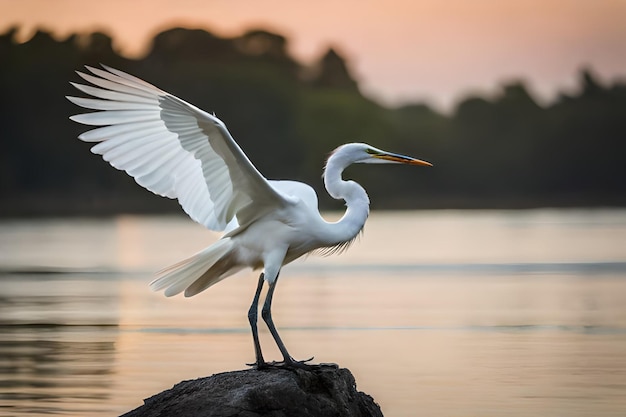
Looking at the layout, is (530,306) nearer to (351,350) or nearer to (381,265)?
(351,350)

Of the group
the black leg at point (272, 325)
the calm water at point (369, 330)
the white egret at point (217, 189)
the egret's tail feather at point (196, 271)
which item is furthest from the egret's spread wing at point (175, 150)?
the calm water at point (369, 330)

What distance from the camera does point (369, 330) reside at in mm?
15203

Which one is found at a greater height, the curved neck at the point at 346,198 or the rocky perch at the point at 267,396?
the curved neck at the point at 346,198

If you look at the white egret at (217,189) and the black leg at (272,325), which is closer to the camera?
the black leg at (272,325)

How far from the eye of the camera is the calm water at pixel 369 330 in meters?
11.5

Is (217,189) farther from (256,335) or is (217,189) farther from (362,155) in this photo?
(362,155)

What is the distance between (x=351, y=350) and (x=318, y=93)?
170 ft

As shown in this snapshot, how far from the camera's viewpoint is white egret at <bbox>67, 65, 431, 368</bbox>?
8.81 metres

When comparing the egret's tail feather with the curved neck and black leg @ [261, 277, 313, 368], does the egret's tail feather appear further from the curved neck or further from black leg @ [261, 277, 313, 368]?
the curved neck

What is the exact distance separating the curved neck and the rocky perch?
4.33 ft

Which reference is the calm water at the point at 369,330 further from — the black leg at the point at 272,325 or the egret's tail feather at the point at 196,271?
the black leg at the point at 272,325

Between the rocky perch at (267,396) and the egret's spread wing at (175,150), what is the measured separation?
53.6 inches

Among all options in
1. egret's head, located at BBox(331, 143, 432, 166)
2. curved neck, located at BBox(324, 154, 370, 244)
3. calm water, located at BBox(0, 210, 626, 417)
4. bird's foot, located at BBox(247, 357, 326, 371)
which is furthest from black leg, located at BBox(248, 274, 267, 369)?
egret's head, located at BBox(331, 143, 432, 166)

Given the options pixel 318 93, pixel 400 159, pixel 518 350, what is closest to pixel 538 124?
pixel 318 93
